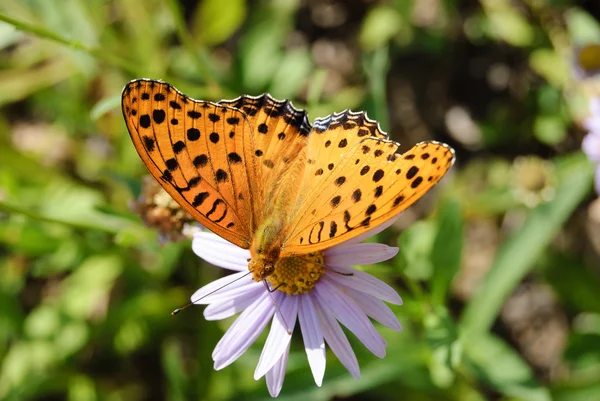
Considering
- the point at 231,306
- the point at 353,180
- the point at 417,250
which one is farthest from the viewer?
the point at 417,250

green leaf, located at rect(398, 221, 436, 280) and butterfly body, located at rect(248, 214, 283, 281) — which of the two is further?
green leaf, located at rect(398, 221, 436, 280)

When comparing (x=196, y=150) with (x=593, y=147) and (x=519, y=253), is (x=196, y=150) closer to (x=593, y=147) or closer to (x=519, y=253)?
(x=519, y=253)

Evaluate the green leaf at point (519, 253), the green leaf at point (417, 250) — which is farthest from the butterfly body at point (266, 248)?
the green leaf at point (519, 253)

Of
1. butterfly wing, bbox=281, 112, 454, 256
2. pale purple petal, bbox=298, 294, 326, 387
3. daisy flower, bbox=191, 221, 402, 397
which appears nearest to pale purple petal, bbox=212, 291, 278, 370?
daisy flower, bbox=191, 221, 402, 397

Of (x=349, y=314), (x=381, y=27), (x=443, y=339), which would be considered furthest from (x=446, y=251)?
(x=381, y=27)

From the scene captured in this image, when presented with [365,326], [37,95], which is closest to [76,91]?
[37,95]

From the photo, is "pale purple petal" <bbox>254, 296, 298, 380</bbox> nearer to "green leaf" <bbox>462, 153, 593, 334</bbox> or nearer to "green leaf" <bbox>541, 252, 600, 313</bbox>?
"green leaf" <bbox>462, 153, 593, 334</bbox>

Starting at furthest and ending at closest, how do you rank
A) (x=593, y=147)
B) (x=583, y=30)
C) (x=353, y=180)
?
1. (x=583, y=30)
2. (x=593, y=147)
3. (x=353, y=180)

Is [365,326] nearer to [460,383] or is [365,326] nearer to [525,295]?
[460,383]
